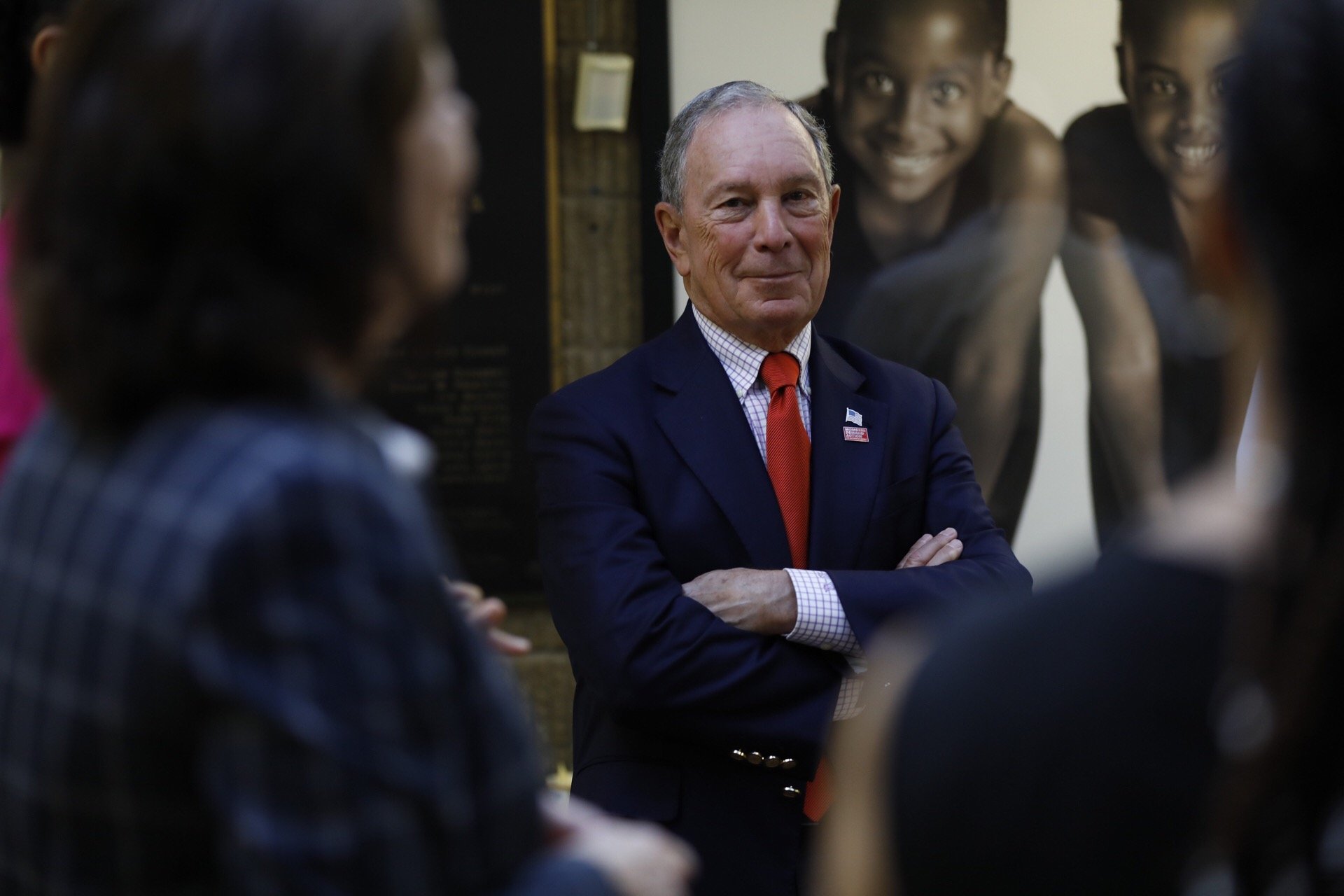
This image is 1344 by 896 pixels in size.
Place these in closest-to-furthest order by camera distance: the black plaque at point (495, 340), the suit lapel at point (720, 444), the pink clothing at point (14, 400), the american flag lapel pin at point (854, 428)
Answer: the pink clothing at point (14, 400) < the suit lapel at point (720, 444) < the american flag lapel pin at point (854, 428) < the black plaque at point (495, 340)

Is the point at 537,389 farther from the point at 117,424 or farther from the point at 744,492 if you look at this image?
the point at 117,424

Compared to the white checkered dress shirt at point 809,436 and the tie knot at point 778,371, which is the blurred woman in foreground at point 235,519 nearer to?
the white checkered dress shirt at point 809,436

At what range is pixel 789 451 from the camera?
3039mm

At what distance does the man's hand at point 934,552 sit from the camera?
2.96 m

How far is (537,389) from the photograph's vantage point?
4371mm

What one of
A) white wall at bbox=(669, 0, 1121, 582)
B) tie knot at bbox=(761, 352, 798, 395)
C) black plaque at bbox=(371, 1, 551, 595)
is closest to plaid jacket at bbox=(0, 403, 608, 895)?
tie knot at bbox=(761, 352, 798, 395)

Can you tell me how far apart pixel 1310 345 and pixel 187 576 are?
2.74 feet

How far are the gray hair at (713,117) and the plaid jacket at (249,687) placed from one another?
7.24 ft

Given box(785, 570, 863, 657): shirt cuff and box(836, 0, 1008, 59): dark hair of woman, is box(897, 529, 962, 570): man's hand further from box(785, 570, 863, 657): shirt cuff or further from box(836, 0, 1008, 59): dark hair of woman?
box(836, 0, 1008, 59): dark hair of woman

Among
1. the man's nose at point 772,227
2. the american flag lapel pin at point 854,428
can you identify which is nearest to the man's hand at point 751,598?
the american flag lapel pin at point 854,428

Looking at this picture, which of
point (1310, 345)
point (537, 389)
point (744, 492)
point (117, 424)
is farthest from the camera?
point (537, 389)

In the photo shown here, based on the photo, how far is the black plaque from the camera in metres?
4.30

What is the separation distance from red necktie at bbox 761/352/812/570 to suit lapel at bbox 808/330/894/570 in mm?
28

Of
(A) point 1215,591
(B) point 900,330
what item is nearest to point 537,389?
(B) point 900,330
